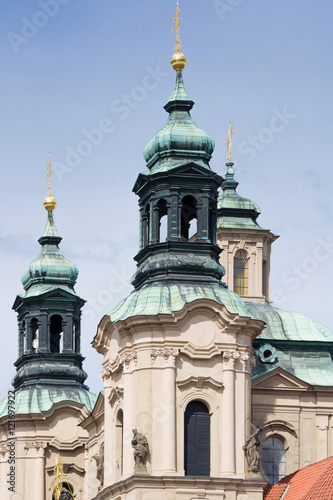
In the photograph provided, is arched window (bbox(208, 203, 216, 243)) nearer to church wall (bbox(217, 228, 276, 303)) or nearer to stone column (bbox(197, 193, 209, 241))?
stone column (bbox(197, 193, 209, 241))

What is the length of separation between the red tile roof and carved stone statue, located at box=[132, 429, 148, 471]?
520 centimetres

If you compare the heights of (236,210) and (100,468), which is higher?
(236,210)

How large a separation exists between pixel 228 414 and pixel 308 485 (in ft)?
11.5

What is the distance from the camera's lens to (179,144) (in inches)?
2478

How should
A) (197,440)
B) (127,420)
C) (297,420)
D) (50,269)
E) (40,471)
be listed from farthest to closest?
1. (50,269)
2. (40,471)
3. (297,420)
4. (127,420)
5. (197,440)

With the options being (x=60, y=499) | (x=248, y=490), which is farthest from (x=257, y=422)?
(x=60, y=499)

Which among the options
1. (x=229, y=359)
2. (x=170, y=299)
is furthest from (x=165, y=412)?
(x=170, y=299)

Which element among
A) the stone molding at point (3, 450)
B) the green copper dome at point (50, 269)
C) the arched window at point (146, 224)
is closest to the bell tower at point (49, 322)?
the green copper dome at point (50, 269)

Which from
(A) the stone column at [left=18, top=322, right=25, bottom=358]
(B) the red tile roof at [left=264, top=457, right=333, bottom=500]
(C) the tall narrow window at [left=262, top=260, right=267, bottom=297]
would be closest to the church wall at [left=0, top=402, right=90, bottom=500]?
(A) the stone column at [left=18, top=322, right=25, bottom=358]

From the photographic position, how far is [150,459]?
190 feet

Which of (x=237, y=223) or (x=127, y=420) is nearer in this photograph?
(x=127, y=420)

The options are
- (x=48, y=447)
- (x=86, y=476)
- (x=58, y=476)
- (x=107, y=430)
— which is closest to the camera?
(x=107, y=430)

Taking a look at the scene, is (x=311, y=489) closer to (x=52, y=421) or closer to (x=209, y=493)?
(x=209, y=493)

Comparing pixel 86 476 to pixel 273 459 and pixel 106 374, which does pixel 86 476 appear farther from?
pixel 106 374
